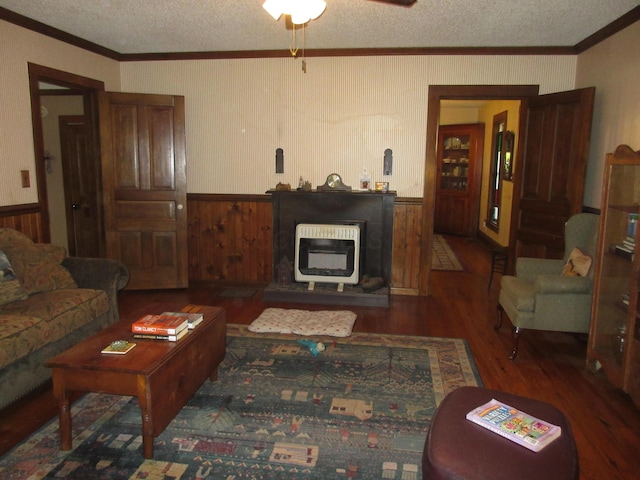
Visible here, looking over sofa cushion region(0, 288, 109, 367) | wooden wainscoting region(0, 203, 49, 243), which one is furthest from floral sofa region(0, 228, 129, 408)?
wooden wainscoting region(0, 203, 49, 243)

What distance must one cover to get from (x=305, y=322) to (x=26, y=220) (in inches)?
98.6

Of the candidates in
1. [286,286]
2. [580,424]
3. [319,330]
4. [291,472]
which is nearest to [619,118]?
[580,424]

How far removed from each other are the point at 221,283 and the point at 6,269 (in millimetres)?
2534

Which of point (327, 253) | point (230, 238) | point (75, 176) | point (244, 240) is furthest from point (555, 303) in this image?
point (75, 176)

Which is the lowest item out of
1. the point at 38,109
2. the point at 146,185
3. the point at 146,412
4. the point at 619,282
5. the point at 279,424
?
the point at 279,424

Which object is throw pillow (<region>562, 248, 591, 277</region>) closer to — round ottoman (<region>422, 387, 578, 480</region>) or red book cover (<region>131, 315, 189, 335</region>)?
round ottoman (<region>422, 387, 578, 480</region>)

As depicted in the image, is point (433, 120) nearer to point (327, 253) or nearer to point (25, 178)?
point (327, 253)

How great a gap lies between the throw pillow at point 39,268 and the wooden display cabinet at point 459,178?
7195mm

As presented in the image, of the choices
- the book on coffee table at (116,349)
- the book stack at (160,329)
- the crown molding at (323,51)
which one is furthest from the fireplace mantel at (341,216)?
the book on coffee table at (116,349)

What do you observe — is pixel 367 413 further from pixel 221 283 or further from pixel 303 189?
pixel 221 283

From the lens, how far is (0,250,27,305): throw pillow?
296cm

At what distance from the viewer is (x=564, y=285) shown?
3.30 meters

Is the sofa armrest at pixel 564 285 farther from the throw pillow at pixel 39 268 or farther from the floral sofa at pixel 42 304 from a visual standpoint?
the throw pillow at pixel 39 268

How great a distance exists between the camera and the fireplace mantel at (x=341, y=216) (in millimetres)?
4887
